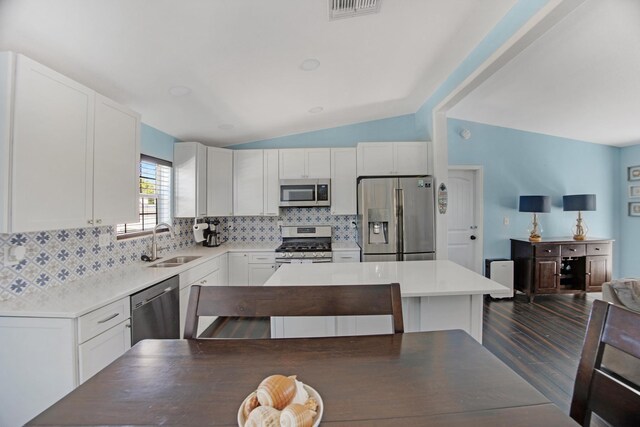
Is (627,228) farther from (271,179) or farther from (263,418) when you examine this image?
(263,418)

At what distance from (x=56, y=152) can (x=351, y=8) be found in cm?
202

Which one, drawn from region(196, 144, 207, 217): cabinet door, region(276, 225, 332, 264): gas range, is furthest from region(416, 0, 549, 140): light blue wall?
region(196, 144, 207, 217): cabinet door

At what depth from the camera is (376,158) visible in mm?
3625

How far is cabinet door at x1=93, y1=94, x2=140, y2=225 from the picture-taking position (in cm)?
180

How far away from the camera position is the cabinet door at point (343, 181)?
3.73 m

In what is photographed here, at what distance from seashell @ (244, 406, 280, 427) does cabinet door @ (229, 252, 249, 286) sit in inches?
124

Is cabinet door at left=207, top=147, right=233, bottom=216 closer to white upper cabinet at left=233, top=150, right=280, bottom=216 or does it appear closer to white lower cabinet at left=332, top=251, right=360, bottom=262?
white upper cabinet at left=233, top=150, right=280, bottom=216

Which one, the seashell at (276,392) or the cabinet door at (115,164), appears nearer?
the seashell at (276,392)

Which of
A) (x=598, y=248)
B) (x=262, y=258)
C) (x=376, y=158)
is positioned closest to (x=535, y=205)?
(x=598, y=248)

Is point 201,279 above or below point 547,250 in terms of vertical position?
below

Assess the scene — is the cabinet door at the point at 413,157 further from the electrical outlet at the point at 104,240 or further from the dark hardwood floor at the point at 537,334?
the electrical outlet at the point at 104,240

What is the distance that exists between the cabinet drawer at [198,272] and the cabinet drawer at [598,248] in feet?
17.1

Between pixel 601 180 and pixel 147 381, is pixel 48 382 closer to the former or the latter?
pixel 147 381

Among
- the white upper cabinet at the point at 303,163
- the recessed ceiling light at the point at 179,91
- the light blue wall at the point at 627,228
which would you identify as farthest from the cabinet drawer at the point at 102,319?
the light blue wall at the point at 627,228
